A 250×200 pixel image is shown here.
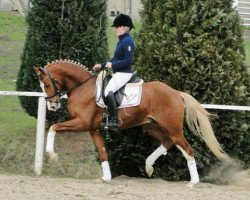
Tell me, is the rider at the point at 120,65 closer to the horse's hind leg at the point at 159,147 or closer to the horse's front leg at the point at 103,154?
the horse's front leg at the point at 103,154

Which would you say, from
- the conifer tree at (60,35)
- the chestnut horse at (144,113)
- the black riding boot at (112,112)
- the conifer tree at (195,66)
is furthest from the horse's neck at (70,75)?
the conifer tree at (60,35)

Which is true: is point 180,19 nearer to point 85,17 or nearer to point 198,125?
point 198,125

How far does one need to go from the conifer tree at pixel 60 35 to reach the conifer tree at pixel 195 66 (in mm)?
3246

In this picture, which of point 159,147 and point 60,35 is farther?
point 60,35

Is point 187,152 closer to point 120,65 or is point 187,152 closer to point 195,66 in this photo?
point 195,66

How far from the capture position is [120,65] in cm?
826

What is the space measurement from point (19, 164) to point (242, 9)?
878 inches

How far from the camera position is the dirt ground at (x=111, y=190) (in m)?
7.33

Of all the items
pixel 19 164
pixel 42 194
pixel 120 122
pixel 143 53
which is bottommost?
pixel 19 164

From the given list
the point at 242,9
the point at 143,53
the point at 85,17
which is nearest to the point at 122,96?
the point at 143,53

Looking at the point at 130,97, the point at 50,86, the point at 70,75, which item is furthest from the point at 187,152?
the point at 50,86

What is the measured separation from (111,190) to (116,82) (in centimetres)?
140

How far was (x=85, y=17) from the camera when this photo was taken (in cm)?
1222

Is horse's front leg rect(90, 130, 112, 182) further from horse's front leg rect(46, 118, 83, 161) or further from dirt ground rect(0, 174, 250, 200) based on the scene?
horse's front leg rect(46, 118, 83, 161)
